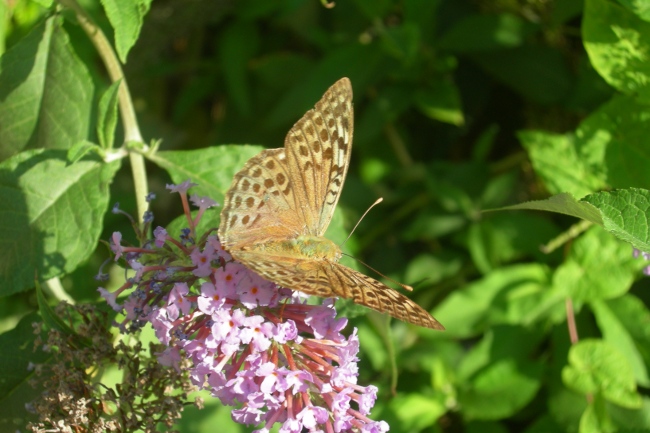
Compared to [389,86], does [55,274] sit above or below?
above

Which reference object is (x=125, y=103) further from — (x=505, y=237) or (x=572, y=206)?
(x=505, y=237)

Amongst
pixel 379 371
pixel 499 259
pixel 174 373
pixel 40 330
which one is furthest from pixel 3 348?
pixel 499 259

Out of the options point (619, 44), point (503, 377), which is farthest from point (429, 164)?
point (619, 44)

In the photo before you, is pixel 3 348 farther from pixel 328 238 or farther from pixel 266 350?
pixel 328 238

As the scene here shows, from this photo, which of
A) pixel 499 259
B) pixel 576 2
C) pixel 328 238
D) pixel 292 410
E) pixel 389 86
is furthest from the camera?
pixel 389 86

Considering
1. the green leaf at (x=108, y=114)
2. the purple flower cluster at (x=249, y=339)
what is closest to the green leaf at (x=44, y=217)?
the green leaf at (x=108, y=114)

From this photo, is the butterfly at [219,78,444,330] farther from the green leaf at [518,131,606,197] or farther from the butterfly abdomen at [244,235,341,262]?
the green leaf at [518,131,606,197]

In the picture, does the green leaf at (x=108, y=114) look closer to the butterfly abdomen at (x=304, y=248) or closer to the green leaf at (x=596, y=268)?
the butterfly abdomen at (x=304, y=248)
